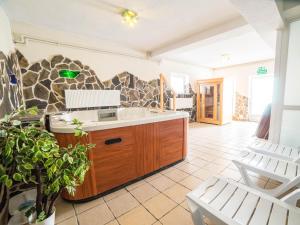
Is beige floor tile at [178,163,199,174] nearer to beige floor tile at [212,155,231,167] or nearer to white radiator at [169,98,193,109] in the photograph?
beige floor tile at [212,155,231,167]

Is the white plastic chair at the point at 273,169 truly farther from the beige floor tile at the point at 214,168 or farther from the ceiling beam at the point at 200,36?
the ceiling beam at the point at 200,36

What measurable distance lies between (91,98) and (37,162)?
2.31m

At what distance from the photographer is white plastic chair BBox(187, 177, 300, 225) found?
819mm

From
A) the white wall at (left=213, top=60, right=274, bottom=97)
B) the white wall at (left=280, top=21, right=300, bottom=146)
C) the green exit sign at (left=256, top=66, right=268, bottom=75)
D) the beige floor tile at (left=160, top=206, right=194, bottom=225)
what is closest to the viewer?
the beige floor tile at (left=160, top=206, right=194, bottom=225)

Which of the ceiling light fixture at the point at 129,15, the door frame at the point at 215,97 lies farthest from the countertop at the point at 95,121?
the door frame at the point at 215,97

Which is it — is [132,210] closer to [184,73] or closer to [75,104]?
[75,104]

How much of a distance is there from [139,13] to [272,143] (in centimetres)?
266

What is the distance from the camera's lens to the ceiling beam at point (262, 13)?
4.58ft

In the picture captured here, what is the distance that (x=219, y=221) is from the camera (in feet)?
2.72

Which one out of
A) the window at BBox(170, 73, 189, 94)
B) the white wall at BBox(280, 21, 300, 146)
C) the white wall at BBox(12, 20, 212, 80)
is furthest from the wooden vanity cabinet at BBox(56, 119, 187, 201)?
the window at BBox(170, 73, 189, 94)

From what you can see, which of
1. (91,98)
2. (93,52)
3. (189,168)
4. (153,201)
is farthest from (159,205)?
(93,52)

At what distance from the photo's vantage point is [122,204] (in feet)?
4.68

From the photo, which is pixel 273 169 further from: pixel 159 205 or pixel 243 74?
pixel 243 74

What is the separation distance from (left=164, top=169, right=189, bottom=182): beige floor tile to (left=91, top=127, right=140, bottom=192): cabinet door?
1.59 feet
